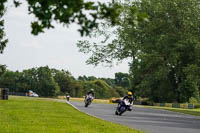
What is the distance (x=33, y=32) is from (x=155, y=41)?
37286mm

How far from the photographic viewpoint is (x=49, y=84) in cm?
12012

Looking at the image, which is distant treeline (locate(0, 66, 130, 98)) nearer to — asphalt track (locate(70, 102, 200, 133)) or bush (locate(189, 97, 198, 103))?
bush (locate(189, 97, 198, 103))

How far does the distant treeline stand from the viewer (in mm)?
120375

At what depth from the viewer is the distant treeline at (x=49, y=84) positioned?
12038cm

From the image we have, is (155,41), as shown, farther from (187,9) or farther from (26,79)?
(26,79)

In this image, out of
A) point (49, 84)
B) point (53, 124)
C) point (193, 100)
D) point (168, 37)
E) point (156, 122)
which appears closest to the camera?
point (53, 124)

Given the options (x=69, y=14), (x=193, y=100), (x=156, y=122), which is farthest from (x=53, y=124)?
(x=193, y=100)

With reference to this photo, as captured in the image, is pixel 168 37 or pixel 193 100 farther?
pixel 193 100

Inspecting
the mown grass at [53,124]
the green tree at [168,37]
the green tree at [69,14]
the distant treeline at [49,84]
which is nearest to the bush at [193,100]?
the green tree at [168,37]

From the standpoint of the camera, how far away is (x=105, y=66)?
56531 millimetres

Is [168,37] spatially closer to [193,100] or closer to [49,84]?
[193,100]

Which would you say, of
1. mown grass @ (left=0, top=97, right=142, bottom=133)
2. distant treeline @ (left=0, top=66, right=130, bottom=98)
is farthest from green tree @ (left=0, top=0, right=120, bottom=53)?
distant treeline @ (left=0, top=66, right=130, bottom=98)

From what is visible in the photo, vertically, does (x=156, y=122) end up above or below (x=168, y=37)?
below

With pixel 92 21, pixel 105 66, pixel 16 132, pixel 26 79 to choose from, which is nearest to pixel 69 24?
pixel 92 21
